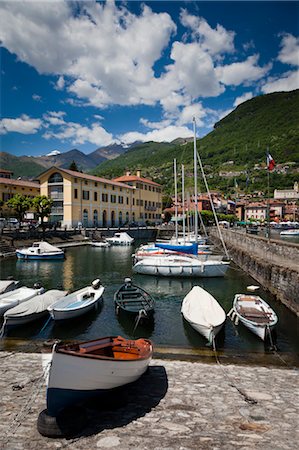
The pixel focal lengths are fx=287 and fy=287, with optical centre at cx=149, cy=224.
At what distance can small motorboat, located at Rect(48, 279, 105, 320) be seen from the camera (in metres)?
13.5

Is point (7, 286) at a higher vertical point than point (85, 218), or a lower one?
lower

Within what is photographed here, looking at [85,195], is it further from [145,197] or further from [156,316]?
[156,316]

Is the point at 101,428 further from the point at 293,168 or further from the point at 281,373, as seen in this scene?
the point at 293,168

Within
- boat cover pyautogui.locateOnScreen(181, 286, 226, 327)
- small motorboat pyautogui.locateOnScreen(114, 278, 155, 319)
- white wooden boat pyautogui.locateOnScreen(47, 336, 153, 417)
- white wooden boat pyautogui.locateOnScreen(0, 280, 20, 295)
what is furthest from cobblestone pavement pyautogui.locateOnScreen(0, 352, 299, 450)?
white wooden boat pyautogui.locateOnScreen(0, 280, 20, 295)

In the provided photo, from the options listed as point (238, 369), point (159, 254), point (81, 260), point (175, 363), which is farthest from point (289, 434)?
point (81, 260)

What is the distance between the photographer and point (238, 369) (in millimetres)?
8969

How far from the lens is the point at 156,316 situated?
619 inches

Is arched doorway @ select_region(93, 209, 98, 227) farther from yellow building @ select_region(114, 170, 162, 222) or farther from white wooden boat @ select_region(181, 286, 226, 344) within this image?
white wooden boat @ select_region(181, 286, 226, 344)

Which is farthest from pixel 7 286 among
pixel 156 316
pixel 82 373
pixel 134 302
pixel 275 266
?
pixel 275 266

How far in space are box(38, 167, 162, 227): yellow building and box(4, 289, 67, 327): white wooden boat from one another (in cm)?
5110

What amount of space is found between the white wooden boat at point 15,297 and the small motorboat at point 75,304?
7.99 feet

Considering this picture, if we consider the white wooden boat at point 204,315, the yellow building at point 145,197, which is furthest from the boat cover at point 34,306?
the yellow building at point 145,197

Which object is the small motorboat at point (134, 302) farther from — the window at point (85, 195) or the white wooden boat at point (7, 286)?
the window at point (85, 195)

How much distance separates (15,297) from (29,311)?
297cm
